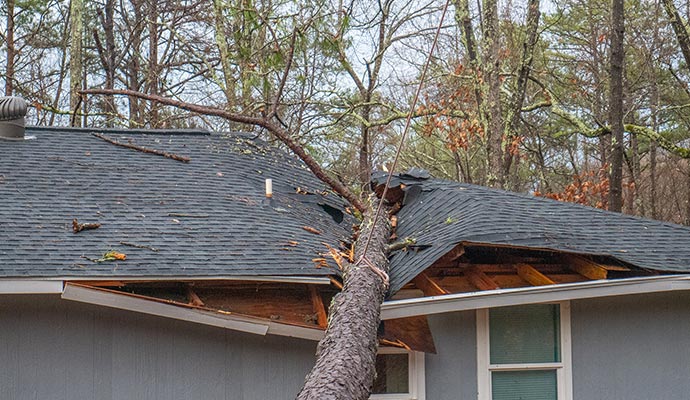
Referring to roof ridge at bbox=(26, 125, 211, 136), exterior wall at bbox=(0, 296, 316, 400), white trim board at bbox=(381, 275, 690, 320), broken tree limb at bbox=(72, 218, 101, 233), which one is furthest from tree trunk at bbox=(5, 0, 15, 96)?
white trim board at bbox=(381, 275, 690, 320)

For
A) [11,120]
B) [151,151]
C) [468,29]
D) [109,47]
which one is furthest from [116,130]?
[109,47]

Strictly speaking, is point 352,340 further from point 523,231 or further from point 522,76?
point 522,76

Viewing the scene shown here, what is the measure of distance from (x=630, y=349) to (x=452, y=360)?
61.4 inches

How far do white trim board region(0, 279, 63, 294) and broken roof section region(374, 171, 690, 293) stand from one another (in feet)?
8.19

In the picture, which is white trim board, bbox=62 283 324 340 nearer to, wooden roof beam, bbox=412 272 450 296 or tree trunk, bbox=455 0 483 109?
wooden roof beam, bbox=412 272 450 296

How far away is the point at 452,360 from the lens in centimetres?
584

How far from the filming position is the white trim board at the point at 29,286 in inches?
200

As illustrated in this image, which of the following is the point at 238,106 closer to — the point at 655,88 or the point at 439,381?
the point at 655,88

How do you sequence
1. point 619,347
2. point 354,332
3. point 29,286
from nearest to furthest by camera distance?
1. point 354,332
2. point 29,286
3. point 619,347

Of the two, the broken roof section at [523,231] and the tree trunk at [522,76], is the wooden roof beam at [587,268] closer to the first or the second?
the broken roof section at [523,231]

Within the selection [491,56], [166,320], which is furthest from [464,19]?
[166,320]

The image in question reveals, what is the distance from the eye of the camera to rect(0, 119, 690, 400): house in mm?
5430

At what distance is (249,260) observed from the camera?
571cm

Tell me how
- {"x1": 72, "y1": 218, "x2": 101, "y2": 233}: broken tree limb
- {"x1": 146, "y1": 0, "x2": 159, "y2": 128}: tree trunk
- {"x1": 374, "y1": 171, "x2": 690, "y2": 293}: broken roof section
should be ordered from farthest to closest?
{"x1": 146, "y1": 0, "x2": 159, "y2": 128}: tree trunk
{"x1": 72, "y1": 218, "x2": 101, "y2": 233}: broken tree limb
{"x1": 374, "y1": 171, "x2": 690, "y2": 293}: broken roof section
